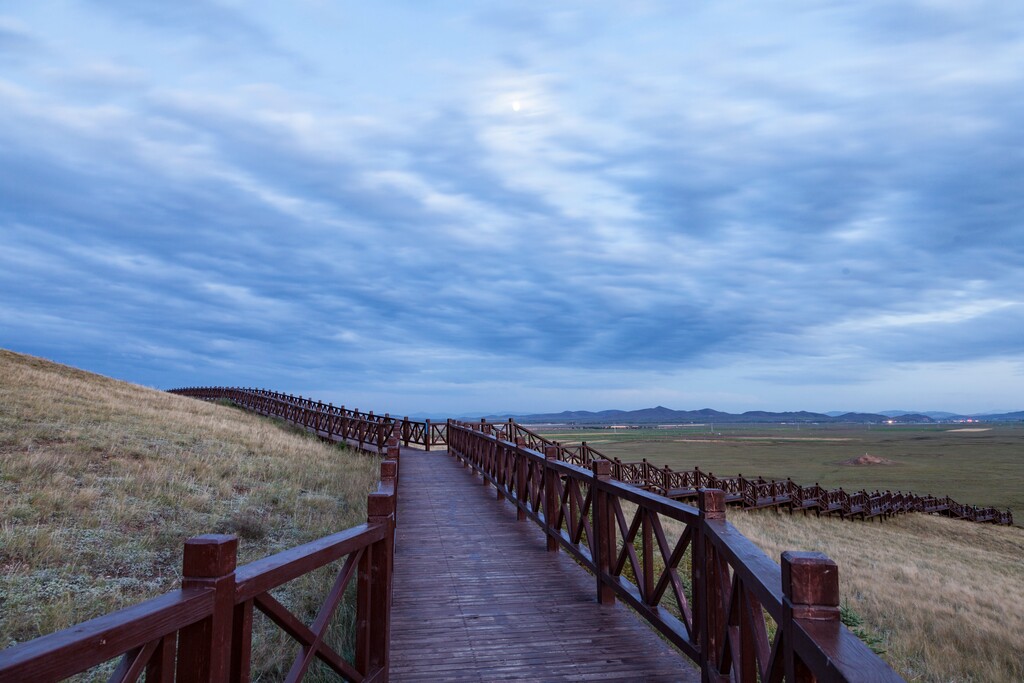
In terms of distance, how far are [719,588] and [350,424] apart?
23885 mm

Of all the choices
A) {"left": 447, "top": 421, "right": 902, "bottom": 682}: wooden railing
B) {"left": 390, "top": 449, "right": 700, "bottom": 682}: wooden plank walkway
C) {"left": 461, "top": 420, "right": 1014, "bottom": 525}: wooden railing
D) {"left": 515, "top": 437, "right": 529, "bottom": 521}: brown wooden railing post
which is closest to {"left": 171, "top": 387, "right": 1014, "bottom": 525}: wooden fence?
{"left": 461, "top": 420, "right": 1014, "bottom": 525}: wooden railing

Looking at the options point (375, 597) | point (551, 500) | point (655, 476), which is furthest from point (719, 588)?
point (655, 476)

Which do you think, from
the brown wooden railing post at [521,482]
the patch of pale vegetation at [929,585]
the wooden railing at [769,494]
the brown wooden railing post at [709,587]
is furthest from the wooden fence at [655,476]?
the brown wooden railing post at [709,587]

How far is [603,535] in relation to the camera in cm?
616

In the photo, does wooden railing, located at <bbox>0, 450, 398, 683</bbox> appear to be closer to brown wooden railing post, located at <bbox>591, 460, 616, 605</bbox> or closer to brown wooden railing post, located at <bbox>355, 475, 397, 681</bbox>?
brown wooden railing post, located at <bbox>355, 475, 397, 681</bbox>

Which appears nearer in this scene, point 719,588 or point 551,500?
point 719,588

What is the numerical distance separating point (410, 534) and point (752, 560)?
7475mm

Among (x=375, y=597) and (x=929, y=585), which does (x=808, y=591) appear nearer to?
(x=375, y=597)

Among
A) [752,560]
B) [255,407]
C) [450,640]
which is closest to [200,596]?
[752,560]

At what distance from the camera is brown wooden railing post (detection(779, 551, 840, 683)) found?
7.78 ft

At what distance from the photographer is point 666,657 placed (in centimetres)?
486


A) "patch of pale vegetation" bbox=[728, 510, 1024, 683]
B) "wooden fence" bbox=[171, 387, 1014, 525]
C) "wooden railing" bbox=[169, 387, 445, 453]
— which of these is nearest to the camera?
"patch of pale vegetation" bbox=[728, 510, 1024, 683]

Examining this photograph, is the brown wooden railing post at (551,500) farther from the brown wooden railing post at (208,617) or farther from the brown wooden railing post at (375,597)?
the brown wooden railing post at (208,617)

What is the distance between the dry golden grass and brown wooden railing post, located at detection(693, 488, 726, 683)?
589cm
